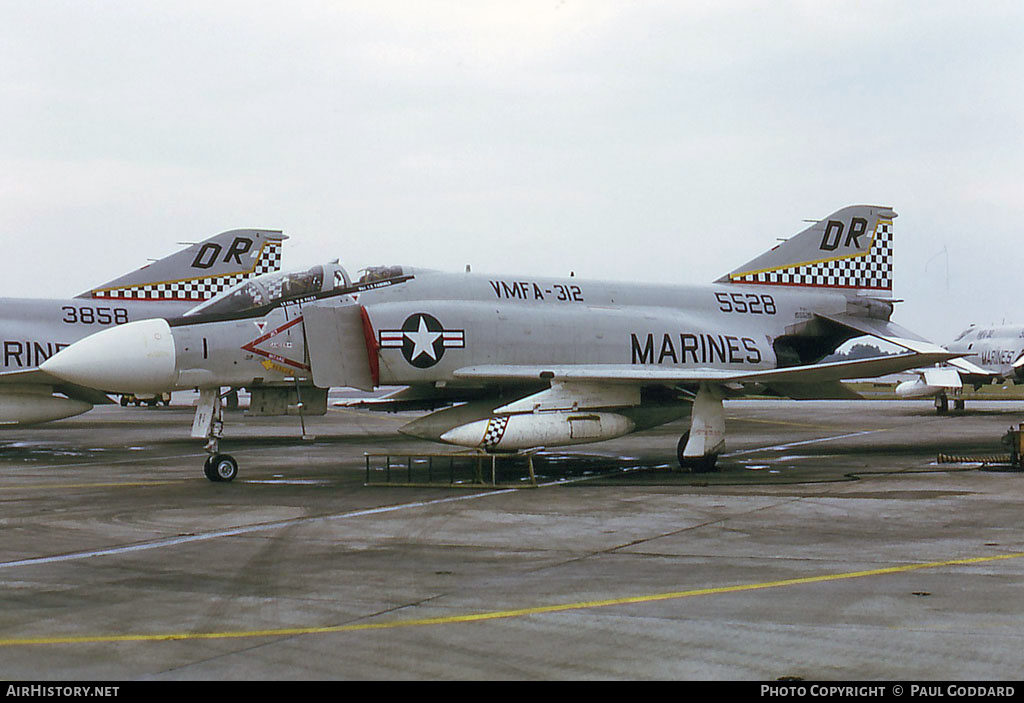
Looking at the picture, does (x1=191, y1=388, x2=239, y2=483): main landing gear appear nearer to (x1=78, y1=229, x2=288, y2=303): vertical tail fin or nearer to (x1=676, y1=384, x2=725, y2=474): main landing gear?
(x1=676, y1=384, x2=725, y2=474): main landing gear

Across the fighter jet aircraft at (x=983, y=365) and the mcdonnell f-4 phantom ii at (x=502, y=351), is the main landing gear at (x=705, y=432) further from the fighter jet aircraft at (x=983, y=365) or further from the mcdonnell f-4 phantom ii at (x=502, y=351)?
the fighter jet aircraft at (x=983, y=365)

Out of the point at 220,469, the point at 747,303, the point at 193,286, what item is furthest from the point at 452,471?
the point at 193,286

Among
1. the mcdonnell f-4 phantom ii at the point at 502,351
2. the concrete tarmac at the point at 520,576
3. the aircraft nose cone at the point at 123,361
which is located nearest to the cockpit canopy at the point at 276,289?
the mcdonnell f-4 phantom ii at the point at 502,351

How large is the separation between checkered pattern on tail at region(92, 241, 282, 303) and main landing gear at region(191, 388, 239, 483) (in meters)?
9.35

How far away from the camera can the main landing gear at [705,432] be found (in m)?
14.4

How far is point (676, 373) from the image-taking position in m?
13.9

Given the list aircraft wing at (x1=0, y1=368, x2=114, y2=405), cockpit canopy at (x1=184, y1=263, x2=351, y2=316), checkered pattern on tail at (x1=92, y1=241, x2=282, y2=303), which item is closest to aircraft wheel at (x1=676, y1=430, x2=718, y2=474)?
cockpit canopy at (x1=184, y1=263, x2=351, y2=316)

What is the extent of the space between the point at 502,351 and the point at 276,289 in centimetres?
317

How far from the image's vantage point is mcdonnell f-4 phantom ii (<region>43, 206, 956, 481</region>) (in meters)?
13.0

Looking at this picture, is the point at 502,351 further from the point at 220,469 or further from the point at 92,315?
the point at 92,315

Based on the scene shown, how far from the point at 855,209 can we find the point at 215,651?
15282 mm

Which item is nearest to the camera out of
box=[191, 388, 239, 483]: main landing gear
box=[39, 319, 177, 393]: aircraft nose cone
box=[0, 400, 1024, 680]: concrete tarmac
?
box=[0, 400, 1024, 680]: concrete tarmac

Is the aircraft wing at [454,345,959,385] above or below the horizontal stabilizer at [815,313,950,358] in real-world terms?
below

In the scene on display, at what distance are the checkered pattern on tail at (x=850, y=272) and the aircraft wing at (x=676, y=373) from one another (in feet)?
11.3
